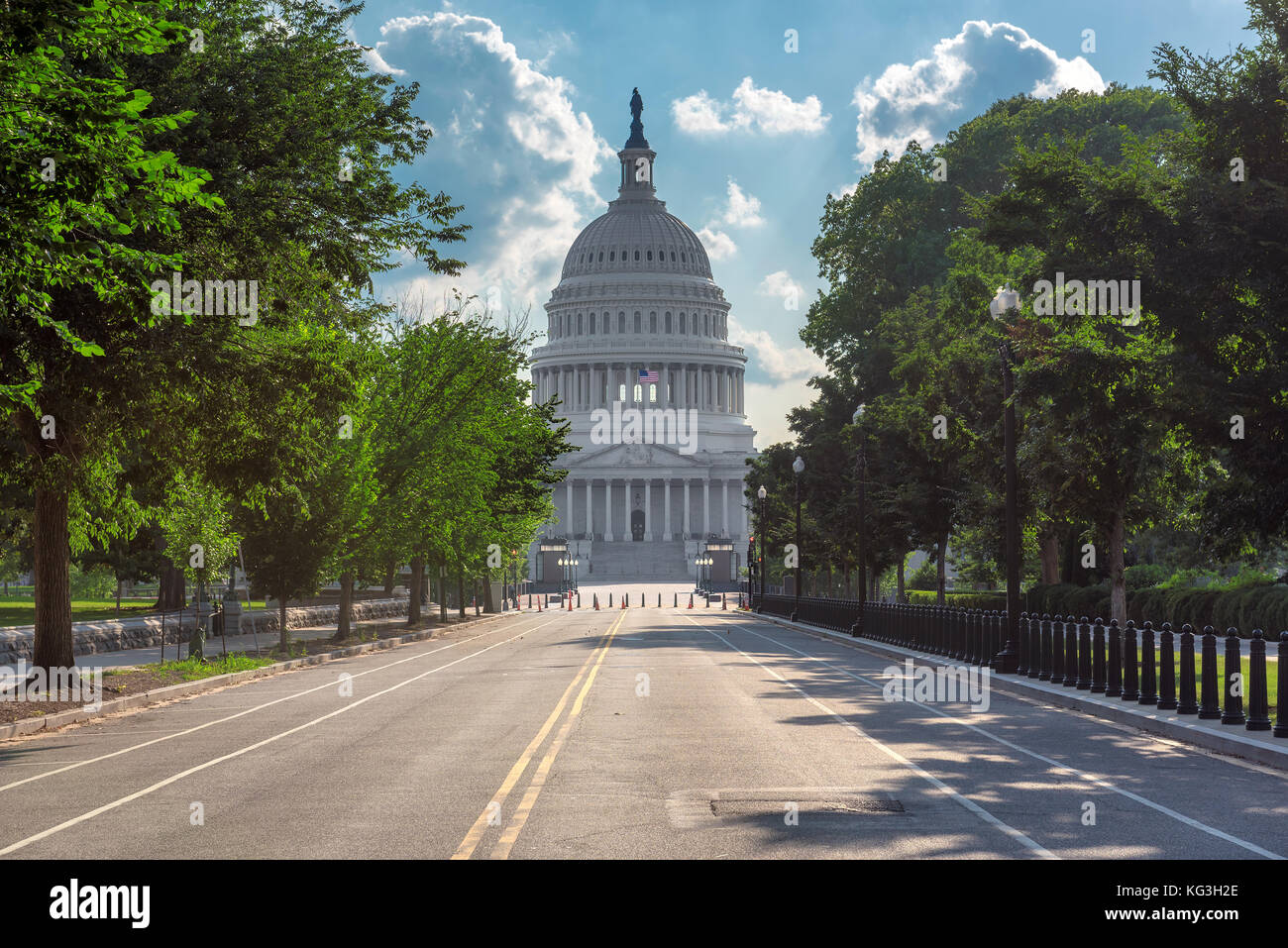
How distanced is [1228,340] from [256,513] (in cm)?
2390

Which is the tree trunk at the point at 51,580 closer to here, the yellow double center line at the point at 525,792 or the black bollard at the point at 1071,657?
the yellow double center line at the point at 525,792

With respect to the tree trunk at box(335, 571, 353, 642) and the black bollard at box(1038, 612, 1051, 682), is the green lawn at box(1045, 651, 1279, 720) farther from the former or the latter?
the tree trunk at box(335, 571, 353, 642)

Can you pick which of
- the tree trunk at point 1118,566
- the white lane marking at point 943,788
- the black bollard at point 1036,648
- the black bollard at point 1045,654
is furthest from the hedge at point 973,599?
the white lane marking at point 943,788

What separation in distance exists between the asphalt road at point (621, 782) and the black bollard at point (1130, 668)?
1.05 meters

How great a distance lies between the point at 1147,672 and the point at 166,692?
1544 cm

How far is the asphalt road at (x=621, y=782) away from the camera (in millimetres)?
10156

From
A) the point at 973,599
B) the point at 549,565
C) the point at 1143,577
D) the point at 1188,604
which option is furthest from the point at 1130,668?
the point at 549,565

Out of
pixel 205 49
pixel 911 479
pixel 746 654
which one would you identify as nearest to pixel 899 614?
pixel 746 654

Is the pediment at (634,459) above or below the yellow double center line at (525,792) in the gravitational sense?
above

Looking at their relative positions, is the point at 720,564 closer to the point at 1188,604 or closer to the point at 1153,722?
the point at 1188,604

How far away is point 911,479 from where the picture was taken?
52188mm

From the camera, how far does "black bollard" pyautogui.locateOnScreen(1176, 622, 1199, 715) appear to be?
18.6m

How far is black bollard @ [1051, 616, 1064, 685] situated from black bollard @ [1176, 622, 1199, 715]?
505cm
